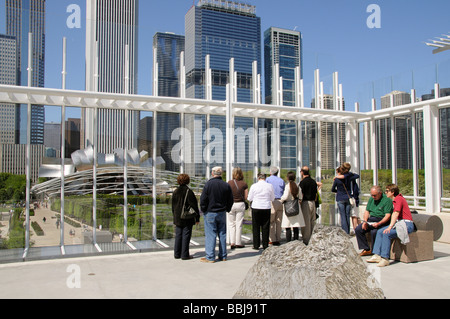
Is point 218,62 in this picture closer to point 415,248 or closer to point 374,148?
point 374,148

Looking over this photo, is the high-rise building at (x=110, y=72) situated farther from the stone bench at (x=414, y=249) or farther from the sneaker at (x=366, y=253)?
the stone bench at (x=414, y=249)

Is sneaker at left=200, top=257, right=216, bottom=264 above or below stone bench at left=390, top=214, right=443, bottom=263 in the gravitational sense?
below

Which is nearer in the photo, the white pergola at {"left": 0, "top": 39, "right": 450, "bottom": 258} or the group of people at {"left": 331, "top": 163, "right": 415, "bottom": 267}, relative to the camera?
the group of people at {"left": 331, "top": 163, "right": 415, "bottom": 267}

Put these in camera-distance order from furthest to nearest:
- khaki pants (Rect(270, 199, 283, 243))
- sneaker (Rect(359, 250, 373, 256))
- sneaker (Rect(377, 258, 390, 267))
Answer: khaki pants (Rect(270, 199, 283, 243))
sneaker (Rect(359, 250, 373, 256))
sneaker (Rect(377, 258, 390, 267))

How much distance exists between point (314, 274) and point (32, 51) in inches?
266

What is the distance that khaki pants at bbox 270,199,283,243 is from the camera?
775 cm

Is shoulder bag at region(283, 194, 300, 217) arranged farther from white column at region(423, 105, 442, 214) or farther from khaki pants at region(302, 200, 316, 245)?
white column at region(423, 105, 442, 214)

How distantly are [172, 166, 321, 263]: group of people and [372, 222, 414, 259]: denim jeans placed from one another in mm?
1786

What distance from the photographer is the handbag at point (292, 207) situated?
300 inches

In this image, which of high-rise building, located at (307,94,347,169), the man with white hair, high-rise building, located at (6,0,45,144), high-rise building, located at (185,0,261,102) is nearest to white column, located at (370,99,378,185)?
high-rise building, located at (307,94,347,169)

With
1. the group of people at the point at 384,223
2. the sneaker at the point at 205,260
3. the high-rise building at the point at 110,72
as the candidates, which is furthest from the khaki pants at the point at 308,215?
the high-rise building at the point at 110,72
